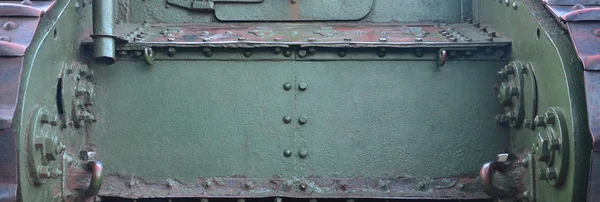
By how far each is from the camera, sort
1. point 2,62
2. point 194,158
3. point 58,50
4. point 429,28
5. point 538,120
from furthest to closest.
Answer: point 429,28 < point 194,158 < point 58,50 < point 538,120 < point 2,62

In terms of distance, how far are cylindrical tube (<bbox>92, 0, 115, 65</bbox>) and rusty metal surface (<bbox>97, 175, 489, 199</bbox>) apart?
58 cm

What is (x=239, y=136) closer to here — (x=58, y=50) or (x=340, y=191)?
(x=340, y=191)

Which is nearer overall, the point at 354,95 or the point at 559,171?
the point at 559,171

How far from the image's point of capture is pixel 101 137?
4.36 metres

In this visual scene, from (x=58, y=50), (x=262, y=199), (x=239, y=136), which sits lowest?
(x=262, y=199)

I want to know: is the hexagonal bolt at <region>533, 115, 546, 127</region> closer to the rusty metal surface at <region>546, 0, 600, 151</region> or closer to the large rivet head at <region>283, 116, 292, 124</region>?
the rusty metal surface at <region>546, 0, 600, 151</region>

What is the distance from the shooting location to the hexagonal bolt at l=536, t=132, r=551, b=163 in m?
3.62

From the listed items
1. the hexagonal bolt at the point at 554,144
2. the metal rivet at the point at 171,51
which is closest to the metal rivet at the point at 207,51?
the metal rivet at the point at 171,51

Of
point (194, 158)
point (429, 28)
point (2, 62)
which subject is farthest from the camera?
point (429, 28)

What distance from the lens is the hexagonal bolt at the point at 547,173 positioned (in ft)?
11.8

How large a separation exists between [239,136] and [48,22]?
3.36 ft

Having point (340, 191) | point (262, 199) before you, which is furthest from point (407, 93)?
point (262, 199)

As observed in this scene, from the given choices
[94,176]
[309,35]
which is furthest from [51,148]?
[309,35]

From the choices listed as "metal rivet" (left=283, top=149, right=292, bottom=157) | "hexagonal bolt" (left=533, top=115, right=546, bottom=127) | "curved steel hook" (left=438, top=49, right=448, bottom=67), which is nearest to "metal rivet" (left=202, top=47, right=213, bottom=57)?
"metal rivet" (left=283, top=149, right=292, bottom=157)
